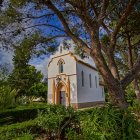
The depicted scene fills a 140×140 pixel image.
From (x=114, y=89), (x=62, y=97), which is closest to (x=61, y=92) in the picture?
(x=62, y=97)

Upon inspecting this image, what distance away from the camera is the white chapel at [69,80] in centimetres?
Result: 3453

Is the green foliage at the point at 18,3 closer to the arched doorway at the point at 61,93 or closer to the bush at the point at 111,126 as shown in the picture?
the bush at the point at 111,126

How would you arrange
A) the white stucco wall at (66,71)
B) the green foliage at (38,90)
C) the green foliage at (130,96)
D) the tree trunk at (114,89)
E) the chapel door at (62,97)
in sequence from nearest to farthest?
the tree trunk at (114,89) → the green foliage at (130,96) → the white stucco wall at (66,71) → the chapel door at (62,97) → the green foliage at (38,90)

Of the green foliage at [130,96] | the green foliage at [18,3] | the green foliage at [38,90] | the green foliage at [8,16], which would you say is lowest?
the green foliage at [130,96]

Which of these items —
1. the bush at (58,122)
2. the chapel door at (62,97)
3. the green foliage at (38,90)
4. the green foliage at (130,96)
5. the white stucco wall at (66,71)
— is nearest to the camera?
the bush at (58,122)

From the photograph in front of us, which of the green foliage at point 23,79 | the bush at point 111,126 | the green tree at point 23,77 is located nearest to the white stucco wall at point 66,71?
the green tree at point 23,77

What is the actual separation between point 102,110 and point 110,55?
335 centimetres

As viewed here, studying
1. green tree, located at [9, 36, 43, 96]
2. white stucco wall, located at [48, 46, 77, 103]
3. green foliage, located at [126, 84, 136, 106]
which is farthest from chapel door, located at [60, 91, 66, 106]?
green foliage, located at [126, 84, 136, 106]

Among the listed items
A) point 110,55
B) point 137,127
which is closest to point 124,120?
point 137,127

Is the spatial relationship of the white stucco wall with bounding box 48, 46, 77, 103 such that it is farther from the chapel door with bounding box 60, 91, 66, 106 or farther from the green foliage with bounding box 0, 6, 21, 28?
the green foliage with bounding box 0, 6, 21, 28

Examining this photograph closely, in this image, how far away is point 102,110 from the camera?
6180 mm

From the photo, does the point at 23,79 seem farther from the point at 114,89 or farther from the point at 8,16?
the point at 114,89

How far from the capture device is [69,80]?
115 feet

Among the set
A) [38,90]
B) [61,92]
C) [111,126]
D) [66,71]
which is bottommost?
[111,126]
